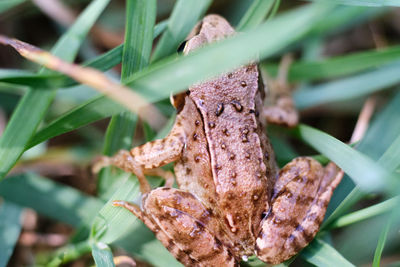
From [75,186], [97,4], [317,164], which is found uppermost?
[97,4]

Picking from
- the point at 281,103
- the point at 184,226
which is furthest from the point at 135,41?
the point at 281,103

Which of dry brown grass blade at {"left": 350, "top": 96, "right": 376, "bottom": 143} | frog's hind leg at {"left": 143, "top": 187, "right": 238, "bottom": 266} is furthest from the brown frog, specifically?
dry brown grass blade at {"left": 350, "top": 96, "right": 376, "bottom": 143}

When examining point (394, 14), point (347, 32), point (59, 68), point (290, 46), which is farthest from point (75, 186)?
point (394, 14)

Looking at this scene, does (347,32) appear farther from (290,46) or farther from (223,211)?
(223,211)

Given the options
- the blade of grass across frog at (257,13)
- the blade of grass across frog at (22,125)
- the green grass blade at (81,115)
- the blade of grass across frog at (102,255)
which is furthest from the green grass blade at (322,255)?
the blade of grass across frog at (22,125)

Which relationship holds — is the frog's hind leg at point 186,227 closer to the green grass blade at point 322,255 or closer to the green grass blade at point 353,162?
the green grass blade at point 322,255

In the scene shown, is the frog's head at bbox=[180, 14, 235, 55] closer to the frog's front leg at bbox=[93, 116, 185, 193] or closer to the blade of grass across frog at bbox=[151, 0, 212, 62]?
the blade of grass across frog at bbox=[151, 0, 212, 62]
